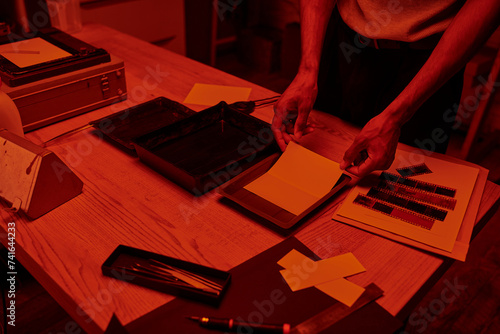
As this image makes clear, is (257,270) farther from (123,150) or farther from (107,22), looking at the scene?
(107,22)

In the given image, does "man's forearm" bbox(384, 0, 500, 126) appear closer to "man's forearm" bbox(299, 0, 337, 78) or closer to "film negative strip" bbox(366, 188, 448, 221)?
"film negative strip" bbox(366, 188, 448, 221)

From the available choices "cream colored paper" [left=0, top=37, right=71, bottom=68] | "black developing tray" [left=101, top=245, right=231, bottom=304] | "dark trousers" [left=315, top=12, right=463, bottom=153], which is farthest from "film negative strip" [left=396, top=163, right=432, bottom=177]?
"cream colored paper" [left=0, top=37, right=71, bottom=68]

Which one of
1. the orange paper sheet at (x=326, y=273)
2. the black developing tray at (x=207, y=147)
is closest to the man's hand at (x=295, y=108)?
the black developing tray at (x=207, y=147)

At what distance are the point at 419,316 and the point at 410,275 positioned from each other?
100cm

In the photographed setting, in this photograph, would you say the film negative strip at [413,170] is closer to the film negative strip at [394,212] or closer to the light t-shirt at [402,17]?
the film negative strip at [394,212]

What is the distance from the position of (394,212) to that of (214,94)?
0.71 metres

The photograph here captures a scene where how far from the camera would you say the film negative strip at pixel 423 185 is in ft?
3.10

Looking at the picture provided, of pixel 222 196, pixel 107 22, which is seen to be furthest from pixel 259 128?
pixel 107 22

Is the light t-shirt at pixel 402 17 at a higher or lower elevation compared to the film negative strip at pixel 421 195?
higher

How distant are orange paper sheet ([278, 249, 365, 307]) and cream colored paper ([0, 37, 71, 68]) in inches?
35.2

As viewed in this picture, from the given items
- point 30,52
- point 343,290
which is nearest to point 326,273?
point 343,290

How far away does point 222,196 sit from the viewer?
36.9 inches

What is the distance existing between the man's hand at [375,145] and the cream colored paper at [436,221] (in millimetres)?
56

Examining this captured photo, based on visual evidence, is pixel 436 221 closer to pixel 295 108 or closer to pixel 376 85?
pixel 295 108
